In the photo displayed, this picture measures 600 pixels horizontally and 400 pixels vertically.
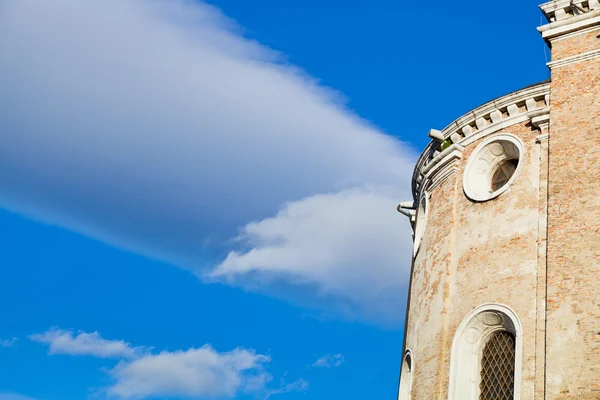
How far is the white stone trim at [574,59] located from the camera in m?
19.9

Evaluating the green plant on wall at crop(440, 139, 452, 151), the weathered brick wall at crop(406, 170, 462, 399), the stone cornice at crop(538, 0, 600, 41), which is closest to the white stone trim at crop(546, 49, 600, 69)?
the stone cornice at crop(538, 0, 600, 41)

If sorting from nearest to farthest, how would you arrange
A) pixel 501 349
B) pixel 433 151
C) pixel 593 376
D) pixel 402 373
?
pixel 593 376 < pixel 501 349 < pixel 402 373 < pixel 433 151

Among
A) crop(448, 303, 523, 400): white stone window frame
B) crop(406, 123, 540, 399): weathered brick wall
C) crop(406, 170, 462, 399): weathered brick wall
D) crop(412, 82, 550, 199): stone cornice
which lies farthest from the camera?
crop(412, 82, 550, 199): stone cornice

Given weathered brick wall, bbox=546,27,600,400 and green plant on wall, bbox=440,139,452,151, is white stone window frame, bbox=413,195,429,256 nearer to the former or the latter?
green plant on wall, bbox=440,139,452,151

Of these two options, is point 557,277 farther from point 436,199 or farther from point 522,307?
point 436,199

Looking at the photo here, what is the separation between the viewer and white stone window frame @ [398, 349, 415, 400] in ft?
70.7

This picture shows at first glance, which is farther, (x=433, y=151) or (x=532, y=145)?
(x=433, y=151)

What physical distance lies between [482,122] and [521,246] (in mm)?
4043

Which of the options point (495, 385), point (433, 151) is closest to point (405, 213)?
point (433, 151)

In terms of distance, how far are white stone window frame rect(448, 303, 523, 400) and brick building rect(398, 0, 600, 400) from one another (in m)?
0.03

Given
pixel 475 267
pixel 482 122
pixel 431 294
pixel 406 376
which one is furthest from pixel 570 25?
pixel 406 376

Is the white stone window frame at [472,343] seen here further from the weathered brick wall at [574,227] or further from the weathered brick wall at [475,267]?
the weathered brick wall at [574,227]

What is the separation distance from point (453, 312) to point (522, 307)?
2114 millimetres

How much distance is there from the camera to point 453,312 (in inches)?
806
